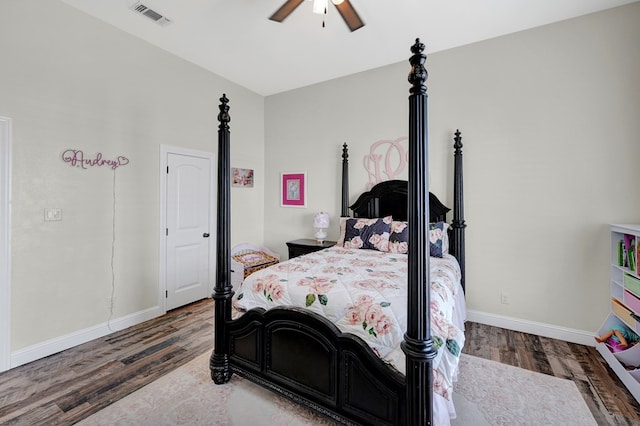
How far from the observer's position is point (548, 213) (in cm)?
294

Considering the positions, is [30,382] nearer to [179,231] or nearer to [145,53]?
[179,231]

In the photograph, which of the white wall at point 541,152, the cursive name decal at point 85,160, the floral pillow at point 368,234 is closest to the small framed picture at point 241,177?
the cursive name decal at point 85,160

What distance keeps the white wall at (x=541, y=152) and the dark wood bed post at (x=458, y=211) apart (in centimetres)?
16

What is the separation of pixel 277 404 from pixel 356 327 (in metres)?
0.86

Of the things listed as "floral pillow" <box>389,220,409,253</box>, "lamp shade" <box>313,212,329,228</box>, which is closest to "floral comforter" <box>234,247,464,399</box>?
"floral pillow" <box>389,220,409,253</box>

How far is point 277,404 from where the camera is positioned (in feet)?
6.44

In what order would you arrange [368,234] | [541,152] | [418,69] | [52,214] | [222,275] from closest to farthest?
[418,69]
[222,275]
[52,214]
[541,152]
[368,234]

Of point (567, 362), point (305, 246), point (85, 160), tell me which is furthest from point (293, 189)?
point (567, 362)

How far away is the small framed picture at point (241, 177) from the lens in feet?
14.5

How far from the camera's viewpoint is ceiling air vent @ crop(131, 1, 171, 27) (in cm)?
267

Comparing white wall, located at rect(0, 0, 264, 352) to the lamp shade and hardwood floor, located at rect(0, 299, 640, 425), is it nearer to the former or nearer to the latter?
hardwood floor, located at rect(0, 299, 640, 425)

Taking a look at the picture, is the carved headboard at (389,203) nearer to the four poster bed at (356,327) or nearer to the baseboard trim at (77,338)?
the four poster bed at (356,327)

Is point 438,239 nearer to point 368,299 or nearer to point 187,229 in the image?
point 368,299

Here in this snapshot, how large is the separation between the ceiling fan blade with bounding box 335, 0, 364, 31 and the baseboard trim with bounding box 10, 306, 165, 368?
11.9 feet
